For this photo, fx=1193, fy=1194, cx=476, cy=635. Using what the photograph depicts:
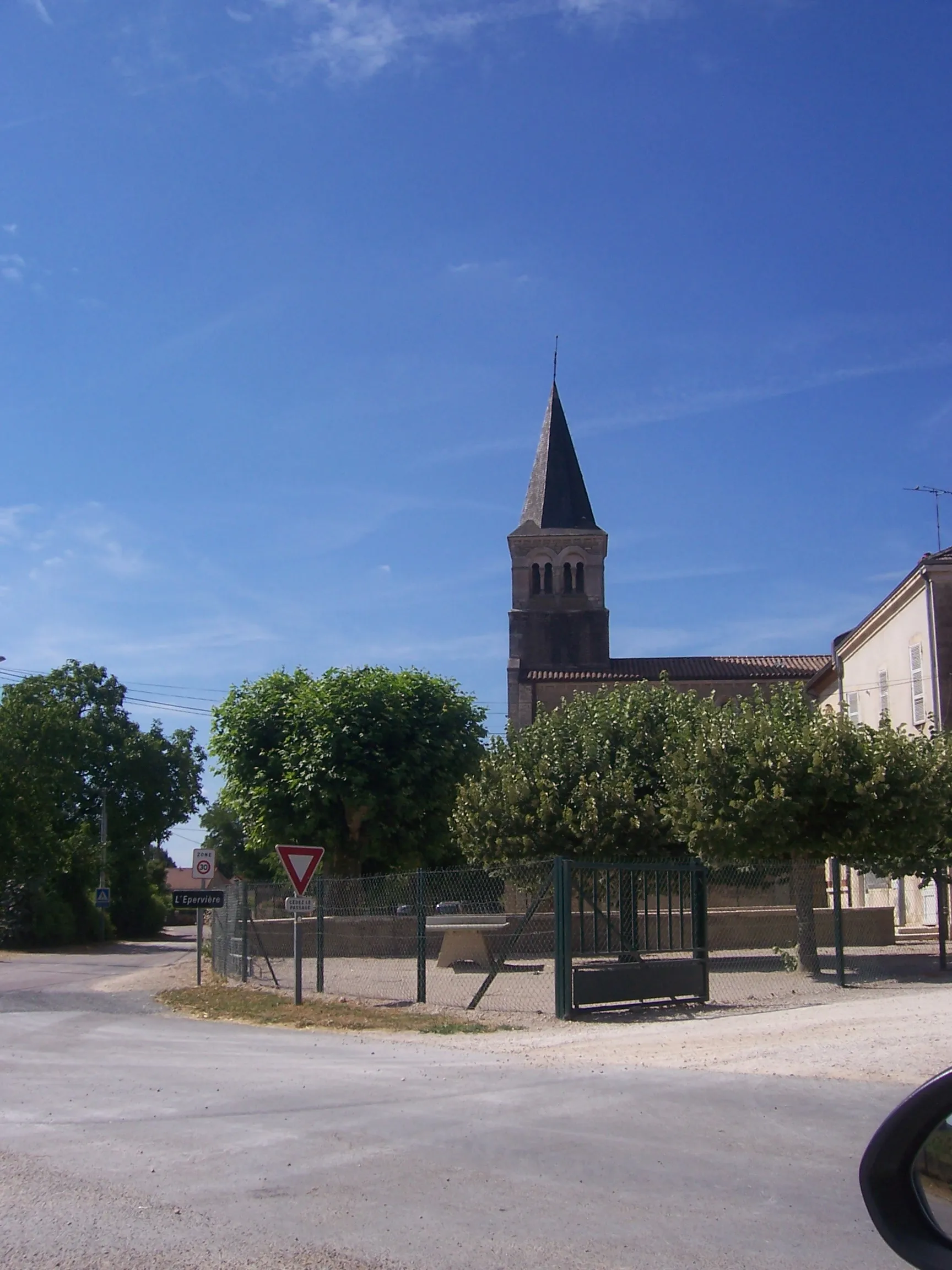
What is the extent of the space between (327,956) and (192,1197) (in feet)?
59.9

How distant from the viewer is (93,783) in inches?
2213

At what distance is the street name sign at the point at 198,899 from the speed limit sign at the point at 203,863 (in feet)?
7.85

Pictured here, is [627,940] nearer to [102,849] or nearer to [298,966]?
[298,966]

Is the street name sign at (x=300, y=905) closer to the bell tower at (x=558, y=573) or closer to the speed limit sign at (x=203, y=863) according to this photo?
the speed limit sign at (x=203, y=863)

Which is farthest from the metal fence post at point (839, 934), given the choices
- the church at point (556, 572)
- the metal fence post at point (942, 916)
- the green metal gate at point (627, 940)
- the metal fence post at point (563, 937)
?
the church at point (556, 572)

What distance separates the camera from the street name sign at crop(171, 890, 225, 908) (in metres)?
19.6

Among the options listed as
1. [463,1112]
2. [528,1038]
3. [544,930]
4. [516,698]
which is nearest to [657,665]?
[516,698]

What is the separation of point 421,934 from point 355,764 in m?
20.0

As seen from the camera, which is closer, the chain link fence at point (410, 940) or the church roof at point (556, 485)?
the chain link fence at point (410, 940)

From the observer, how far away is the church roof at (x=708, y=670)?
200ft

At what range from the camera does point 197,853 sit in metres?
22.9

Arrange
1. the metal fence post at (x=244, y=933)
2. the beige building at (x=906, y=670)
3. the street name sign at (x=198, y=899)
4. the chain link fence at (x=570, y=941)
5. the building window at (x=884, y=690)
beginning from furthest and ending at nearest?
the building window at (x=884, y=690) → the beige building at (x=906, y=670) → the metal fence post at (x=244, y=933) → the street name sign at (x=198, y=899) → the chain link fence at (x=570, y=941)

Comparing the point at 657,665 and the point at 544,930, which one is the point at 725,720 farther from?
the point at 657,665

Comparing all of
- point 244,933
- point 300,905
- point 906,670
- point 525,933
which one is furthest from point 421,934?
point 906,670
